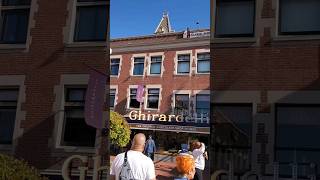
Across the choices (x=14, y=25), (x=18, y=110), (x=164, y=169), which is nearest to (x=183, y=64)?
(x=164, y=169)

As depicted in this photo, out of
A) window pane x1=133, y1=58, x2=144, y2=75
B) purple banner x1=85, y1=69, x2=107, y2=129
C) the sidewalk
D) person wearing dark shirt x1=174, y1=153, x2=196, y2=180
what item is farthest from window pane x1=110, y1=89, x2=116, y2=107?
purple banner x1=85, y1=69, x2=107, y2=129

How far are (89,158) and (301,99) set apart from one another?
346 centimetres

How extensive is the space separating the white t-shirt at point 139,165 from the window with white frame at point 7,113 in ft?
18.9

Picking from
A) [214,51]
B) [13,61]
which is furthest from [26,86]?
[214,51]

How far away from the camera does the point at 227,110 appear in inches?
293

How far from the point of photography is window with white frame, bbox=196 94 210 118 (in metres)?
3.83

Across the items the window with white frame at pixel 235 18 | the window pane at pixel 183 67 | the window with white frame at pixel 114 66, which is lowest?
the window with white frame at pixel 114 66

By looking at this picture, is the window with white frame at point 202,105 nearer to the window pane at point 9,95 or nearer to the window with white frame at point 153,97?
the window with white frame at point 153,97

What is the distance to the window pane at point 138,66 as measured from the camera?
382 centimetres

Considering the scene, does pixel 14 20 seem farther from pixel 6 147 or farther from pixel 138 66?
pixel 138 66

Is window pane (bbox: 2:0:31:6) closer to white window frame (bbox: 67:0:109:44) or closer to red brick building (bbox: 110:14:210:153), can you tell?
white window frame (bbox: 67:0:109:44)

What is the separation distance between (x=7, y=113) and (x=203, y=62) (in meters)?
6.22

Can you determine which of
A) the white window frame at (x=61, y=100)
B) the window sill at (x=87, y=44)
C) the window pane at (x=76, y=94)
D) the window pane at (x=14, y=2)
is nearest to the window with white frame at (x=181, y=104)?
the window sill at (x=87, y=44)

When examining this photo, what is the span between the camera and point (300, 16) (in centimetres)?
712
